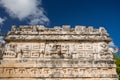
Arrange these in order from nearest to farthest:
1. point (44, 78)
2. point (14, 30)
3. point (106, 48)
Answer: point (44, 78), point (106, 48), point (14, 30)

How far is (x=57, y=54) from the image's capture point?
32.8ft

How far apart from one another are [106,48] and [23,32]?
473cm

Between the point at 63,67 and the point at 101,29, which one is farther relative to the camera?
the point at 101,29

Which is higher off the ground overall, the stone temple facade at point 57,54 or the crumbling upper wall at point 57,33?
the crumbling upper wall at point 57,33

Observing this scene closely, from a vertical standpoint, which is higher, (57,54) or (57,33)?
(57,33)

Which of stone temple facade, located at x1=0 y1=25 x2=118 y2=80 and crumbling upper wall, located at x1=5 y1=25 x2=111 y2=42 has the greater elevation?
crumbling upper wall, located at x1=5 y1=25 x2=111 y2=42

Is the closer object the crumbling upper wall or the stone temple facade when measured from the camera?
the stone temple facade

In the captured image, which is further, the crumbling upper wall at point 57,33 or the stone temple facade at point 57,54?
the crumbling upper wall at point 57,33

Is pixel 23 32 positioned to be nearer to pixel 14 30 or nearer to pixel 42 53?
pixel 14 30

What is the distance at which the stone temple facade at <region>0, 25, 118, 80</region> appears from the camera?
9469mm

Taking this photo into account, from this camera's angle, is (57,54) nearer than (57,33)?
Yes

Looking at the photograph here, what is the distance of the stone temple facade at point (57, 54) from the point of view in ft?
31.1

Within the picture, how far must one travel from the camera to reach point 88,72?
9461 mm

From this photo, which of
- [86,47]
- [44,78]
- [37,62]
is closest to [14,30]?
[37,62]
